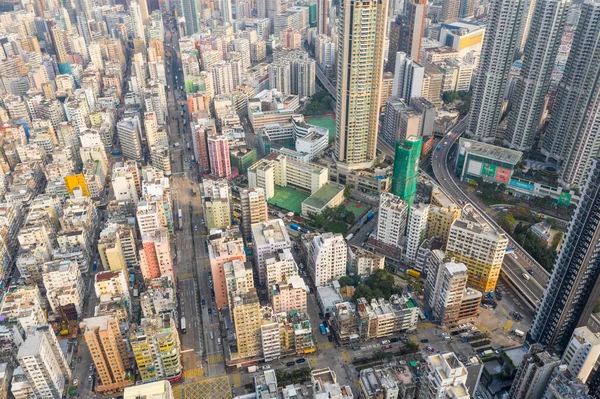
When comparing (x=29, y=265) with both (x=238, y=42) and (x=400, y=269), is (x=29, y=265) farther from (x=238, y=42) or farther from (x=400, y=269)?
(x=238, y=42)

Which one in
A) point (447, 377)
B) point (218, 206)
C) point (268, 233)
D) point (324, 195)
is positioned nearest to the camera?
point (447, 377)

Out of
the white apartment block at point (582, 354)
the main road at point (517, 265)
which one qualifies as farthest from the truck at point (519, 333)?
the white apartment block at point (582, 354)

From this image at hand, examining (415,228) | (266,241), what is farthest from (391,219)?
(266,241)

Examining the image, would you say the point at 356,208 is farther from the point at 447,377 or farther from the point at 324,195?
the point at 447,377

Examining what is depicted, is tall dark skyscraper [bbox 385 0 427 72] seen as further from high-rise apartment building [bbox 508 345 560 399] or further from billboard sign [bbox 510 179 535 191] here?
high-rise apartment building [bbox 508 345 560 399]

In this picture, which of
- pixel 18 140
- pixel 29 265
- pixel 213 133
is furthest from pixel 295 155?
pixel 18 140

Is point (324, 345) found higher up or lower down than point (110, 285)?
lower down
